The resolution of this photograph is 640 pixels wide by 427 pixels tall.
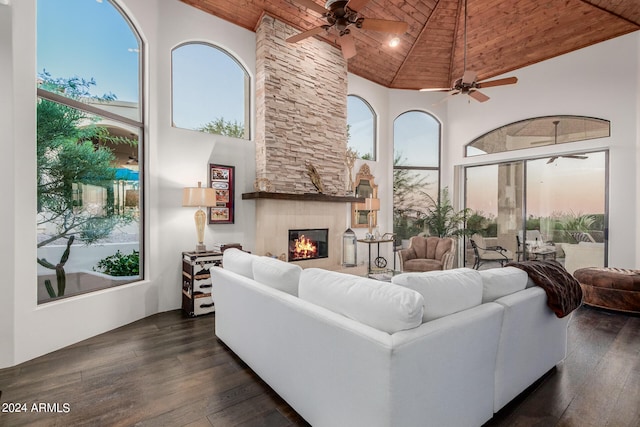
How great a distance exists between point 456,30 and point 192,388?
22.9 ft

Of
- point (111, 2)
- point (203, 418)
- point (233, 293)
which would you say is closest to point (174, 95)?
point (111, 2)

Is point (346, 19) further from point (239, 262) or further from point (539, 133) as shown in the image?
point (539, 133)

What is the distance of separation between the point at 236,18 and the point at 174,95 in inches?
61.2

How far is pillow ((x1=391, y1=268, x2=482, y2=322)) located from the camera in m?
1.69

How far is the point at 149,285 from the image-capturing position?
3.98 metres

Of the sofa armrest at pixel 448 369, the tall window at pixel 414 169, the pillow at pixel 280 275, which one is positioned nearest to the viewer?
the sofa armrest at pixel 448 369

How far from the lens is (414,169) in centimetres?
741

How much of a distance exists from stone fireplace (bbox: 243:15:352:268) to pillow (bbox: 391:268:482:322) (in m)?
3.24

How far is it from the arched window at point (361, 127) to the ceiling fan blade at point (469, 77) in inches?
103

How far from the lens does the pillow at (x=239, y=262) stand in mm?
2717

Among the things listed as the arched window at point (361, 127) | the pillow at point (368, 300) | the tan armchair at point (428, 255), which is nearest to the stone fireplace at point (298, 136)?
the arched window at point (361, 127)

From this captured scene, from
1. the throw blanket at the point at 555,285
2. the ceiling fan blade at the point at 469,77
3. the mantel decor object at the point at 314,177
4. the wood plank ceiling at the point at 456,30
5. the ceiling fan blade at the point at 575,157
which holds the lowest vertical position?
the throw blanket at the point at 555,285

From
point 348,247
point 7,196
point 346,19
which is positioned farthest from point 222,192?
point 346,19

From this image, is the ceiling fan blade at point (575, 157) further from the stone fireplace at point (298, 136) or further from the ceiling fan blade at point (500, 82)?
the stone fireplace at point (298, 136)
